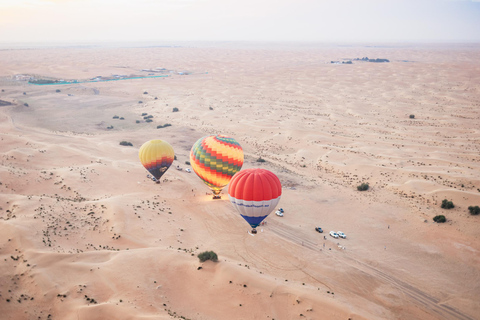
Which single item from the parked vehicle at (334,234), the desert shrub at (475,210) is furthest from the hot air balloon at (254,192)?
the desert shrub at (475,210)

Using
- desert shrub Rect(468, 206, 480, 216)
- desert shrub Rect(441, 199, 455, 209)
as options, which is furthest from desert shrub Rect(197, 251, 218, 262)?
desert shrub Rect(468, 206, 480, 216)

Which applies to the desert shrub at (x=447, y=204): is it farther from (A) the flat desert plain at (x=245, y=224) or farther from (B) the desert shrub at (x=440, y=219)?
(B) the desert shrub at (x=440, y=219)

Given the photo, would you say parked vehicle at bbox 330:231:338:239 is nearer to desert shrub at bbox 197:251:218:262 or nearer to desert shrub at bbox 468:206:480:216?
desert shrub at bbox 197:251:218:262

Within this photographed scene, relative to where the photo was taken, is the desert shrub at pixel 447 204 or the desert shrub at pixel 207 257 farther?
the desert shrub at pixel 447 204

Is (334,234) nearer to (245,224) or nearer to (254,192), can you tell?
(245,224)

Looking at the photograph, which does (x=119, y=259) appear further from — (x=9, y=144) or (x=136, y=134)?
(x=136, y=134)

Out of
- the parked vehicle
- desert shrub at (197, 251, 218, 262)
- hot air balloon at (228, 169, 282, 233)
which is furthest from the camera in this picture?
the parked vehicle
